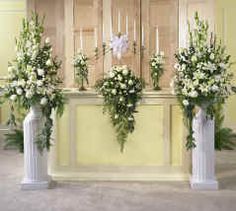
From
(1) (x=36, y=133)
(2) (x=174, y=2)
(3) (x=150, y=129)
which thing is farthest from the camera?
(2) (x=174, y=2)

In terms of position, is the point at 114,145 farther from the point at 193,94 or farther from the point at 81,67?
the point at 193,94

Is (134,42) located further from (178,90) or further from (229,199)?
(229,199)

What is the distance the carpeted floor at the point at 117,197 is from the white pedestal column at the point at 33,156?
0.11m

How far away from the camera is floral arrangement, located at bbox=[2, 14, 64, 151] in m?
4.52

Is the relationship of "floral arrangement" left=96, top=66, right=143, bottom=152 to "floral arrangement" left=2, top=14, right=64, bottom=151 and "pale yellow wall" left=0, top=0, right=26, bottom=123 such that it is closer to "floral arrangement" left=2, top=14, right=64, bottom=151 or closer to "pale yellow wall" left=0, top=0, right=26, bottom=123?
"floral arrangement" left=2, top=14, right=64, bottom=151

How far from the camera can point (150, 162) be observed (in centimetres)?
506

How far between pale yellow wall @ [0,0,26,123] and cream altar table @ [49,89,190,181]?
3.20m

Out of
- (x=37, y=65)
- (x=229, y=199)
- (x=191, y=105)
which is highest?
(x=37, y=65)

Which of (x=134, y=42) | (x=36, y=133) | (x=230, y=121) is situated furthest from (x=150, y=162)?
(x=230, y=121)

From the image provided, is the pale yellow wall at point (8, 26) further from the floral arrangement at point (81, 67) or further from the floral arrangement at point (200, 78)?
the floral arrangement at point (200, 78)

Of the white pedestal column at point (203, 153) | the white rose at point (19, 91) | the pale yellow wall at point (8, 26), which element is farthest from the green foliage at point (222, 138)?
the pale yellow wall at point (8, 26)

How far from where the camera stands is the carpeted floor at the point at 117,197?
4129mm

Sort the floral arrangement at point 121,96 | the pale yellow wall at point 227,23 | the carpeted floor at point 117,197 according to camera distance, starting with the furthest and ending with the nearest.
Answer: the pale yellow wall at point 227,23, the floral arrangement at point 121,96, the carpeted floor at point 117,197

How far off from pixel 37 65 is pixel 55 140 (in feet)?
2.97
